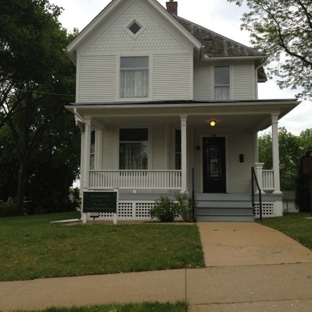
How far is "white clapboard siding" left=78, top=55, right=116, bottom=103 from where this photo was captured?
49.4ft

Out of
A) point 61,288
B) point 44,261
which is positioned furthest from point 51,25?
point 61,288

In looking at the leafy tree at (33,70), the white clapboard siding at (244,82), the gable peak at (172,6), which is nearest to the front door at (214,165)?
the white clapboard siding at (244,82)

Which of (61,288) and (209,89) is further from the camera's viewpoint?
(209,89)

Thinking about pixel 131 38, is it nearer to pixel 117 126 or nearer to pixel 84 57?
pixel 84 57

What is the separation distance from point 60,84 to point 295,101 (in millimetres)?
15483

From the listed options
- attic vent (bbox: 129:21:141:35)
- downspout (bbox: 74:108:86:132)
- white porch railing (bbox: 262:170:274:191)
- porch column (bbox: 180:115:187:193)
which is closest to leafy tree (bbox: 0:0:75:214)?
downspout (bbox: 74:108:86:132)

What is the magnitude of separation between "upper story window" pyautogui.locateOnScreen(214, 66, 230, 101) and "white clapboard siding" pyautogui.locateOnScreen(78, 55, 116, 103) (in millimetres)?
4326

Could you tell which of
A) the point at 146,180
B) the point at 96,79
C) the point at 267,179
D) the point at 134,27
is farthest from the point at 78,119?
the point at 267,179

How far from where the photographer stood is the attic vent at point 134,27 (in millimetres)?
15297

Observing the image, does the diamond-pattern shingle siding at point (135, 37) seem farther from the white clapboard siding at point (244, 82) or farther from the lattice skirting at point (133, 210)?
the lattice skirting at point (133, 210)

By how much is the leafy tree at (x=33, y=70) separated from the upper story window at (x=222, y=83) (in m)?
8.33

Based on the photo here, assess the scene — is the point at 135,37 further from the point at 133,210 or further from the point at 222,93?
the point at 133,210

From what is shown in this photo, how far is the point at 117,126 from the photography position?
15.3 meters

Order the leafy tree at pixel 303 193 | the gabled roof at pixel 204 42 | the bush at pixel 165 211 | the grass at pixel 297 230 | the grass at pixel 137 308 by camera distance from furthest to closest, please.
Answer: the leafy tree at pixel 303 193
the gabled roof at pixel 204 42
the bush at pixel 165 211
the grass at pixel 297 230
the grass at pixel 137 308
